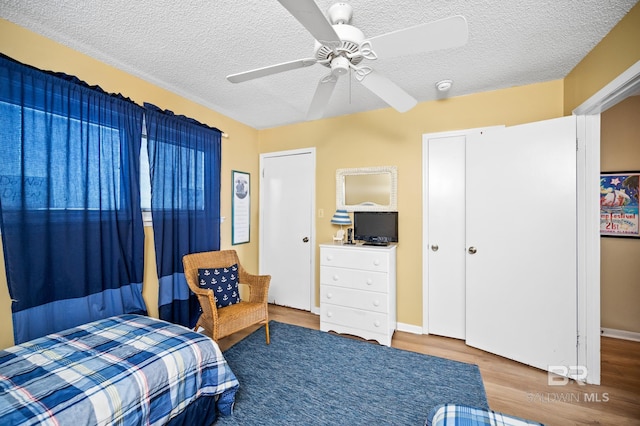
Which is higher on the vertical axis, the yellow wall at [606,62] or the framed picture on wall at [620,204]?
the yellow wall at [606,62]

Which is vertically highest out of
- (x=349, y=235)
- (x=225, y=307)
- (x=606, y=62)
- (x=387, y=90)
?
(x=606, y=62)

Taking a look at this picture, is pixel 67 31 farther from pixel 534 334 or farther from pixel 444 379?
pixel 534 334

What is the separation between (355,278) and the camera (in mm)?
2781

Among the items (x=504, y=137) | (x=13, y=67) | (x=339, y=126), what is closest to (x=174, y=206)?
(x=13, y=67)

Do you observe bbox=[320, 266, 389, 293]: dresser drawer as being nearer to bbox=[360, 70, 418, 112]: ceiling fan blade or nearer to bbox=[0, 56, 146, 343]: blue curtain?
bbox=[360, 70, 418, 112]: ceiling fan blade

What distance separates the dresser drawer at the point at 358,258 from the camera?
2.66 m

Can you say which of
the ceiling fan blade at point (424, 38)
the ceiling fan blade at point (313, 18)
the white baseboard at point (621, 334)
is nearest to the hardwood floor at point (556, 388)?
the white baseboard at point (621, 334)

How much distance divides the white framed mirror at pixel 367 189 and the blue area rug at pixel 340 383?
4.98ft

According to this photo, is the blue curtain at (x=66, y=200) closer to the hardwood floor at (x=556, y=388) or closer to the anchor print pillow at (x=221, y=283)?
the anchor print pillow at (x=221, y=283)

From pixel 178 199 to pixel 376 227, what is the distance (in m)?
2.15

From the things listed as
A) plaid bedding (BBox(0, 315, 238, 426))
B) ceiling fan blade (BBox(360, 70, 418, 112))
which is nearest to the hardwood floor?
plaid bedding (BBox(0, 315, 238, 426))

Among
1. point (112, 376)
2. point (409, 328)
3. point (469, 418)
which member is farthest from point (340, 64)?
point (409, 328)

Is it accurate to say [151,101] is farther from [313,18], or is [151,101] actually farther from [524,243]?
[524,243]

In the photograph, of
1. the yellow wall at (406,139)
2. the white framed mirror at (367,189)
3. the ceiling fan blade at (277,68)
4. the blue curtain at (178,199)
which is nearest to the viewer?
the ceiling fan blade at (277,68)
